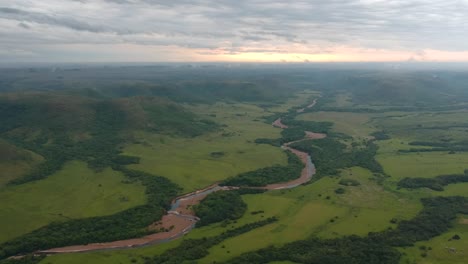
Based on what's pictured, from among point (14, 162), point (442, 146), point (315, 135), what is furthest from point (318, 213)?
point (315, 135)

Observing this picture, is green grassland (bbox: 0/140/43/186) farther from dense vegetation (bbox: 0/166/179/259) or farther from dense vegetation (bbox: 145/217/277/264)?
dense vegetation (bbox: 145/217/277/264)

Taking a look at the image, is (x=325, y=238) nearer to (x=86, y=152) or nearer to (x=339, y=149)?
(x=339, y=149)

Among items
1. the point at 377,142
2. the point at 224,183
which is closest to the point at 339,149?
the point at 377,142

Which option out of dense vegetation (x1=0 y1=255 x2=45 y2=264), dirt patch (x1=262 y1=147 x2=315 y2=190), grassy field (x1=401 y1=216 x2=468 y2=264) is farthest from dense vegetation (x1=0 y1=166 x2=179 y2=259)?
grassy field (x1=401 y1=216 x2=468 y2=264)

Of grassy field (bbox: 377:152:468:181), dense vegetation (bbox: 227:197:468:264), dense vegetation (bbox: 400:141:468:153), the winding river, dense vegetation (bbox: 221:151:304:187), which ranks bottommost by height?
the winding river

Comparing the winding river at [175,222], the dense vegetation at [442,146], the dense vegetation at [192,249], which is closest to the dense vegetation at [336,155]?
the winding river at [175,222]

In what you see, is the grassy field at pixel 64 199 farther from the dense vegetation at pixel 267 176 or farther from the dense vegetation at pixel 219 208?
the dense vegetation at pixel 267 176
